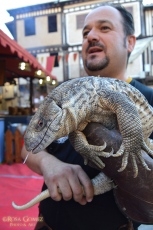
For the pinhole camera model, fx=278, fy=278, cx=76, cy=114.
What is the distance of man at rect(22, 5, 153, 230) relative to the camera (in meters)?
1.41

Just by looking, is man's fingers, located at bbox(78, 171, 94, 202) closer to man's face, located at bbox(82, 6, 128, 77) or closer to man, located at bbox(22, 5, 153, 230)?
man, located at bbox(22, 5, 153, 230)

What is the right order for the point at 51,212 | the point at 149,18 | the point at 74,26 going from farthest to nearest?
the point at 74,26, the point at 149,18, the point at 51,212

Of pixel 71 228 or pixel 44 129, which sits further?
pixel 71 228

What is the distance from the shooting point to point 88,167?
1.63 metres

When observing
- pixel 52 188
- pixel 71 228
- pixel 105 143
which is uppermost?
pixel 105 143

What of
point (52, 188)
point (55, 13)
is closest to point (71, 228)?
point (52, 188)

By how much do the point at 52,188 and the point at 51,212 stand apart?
1.26ft

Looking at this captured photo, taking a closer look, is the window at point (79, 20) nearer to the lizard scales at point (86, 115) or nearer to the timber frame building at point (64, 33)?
the timber frame building at point (64, 33)

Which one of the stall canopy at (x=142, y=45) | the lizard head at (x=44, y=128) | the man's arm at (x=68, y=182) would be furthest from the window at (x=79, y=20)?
the lizard head at (x=44, y=128)

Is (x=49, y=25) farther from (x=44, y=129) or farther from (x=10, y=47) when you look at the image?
(x=44, y=129)

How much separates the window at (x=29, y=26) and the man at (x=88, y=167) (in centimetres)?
1852

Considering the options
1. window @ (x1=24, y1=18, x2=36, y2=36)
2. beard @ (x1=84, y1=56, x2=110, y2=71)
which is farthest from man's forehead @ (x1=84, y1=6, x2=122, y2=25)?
window @ (x1=24, y1=18, x2=36, y2=36)

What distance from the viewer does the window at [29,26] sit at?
64.3 feet

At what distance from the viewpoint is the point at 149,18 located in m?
17.2
